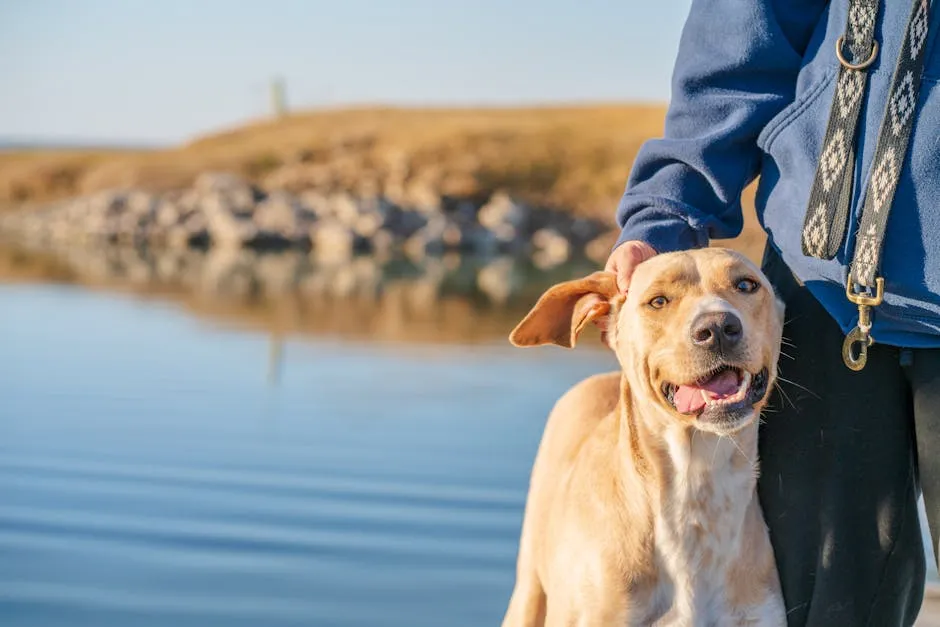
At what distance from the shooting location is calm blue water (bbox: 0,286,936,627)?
520 cm

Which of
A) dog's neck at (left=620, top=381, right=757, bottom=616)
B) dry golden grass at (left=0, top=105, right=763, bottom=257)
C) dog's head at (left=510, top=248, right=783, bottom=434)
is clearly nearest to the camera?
dog's head at (left=510, top=248, right=783, bottom=434)

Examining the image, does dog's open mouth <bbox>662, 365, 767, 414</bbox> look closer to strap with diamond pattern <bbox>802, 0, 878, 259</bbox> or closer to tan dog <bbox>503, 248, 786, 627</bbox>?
tan dog <bbox>503, 248, 786, 627</bbox>

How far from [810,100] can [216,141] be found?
175ft

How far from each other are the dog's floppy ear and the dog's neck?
11.1 inches

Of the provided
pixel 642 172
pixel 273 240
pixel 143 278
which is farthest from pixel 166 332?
pixel 273 240

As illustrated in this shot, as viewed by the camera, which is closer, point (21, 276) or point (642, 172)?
point (642, 172)

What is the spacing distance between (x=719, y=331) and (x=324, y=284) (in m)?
16.1

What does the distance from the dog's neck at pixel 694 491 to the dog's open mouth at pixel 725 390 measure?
18 cm

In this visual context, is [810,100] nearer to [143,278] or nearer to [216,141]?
[143,278]

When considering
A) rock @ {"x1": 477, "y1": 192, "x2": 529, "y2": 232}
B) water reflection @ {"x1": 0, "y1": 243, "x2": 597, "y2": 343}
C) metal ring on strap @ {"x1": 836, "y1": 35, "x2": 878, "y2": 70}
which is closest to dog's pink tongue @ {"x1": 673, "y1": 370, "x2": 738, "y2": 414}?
metal ring on strap @ {"x1": 836, "y1": 35, "x2": 878, "y2": 70}

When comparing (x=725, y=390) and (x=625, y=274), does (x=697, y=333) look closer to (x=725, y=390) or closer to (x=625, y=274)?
(x=725, y=390)

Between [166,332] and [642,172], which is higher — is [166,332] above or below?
below

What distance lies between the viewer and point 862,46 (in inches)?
124

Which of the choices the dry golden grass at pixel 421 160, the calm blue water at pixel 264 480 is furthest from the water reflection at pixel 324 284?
the dry golden grass at pixel 421 160
